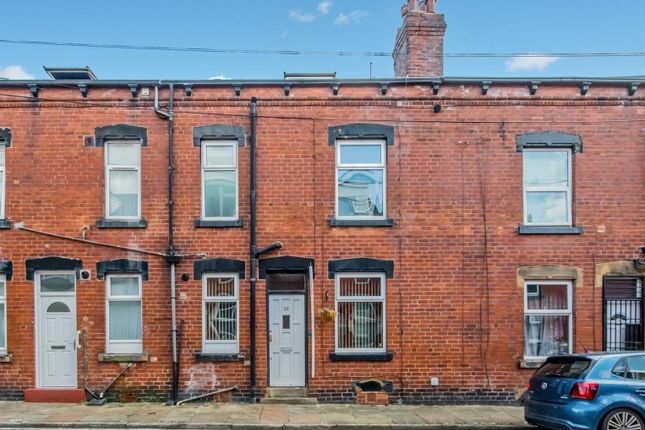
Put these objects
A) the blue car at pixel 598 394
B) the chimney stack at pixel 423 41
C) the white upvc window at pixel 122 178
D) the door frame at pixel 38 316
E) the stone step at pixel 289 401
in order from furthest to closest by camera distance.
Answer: the chimney stack at pixel 423 41 → the white upvc window at pixel 122 178 → the door frame at pixel 38 316 → the stone step at pixel 289 401 → the blue car at pixel 598 394

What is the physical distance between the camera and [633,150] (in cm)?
1356

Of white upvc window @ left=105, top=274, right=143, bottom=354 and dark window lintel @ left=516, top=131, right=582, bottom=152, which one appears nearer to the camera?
white upvc window @ left=105, top=274, right=143, bottom=354

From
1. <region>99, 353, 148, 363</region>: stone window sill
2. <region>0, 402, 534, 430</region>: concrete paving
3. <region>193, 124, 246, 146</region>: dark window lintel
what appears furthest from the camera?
<region>193, 124, 246, 146</region>: dark window lintel

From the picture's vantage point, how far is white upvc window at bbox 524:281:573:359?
13.5m

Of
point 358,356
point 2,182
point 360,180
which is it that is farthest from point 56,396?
point 360,180

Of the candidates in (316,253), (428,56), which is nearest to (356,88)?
(428,56)

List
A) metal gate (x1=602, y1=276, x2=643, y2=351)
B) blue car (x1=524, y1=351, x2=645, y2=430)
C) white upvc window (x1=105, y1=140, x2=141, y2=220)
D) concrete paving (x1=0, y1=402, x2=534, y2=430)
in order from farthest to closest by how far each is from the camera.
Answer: white upvc window (x1=105, y1=140, x2=141, y2=220) < metal gate (x1=602, y1=276, x2=643, y2=351) < concrete paving (x1=0, y1=402, x2=534, y2=430) < blue car (x1=524, y1=351, x2=645, y2=430)

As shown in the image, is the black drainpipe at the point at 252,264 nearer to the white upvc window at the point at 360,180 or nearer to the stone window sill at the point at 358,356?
the stone window sill at the point at 358,356

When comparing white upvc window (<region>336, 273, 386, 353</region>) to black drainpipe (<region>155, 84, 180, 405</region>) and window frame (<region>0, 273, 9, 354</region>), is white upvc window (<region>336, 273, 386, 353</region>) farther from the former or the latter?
window frame (<region>0, 273, 9, 354</region>)

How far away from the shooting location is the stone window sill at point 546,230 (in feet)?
43.8

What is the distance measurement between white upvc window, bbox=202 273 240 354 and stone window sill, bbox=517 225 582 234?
6.25m

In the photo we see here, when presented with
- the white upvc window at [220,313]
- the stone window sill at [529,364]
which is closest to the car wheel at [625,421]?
the stone window sill at [529,364]

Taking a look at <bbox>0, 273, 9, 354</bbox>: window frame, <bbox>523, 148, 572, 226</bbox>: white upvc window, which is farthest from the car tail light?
<bbox>0, 273, 9, 354</bbox>: window frame

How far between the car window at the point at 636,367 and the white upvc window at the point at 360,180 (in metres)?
5.71
